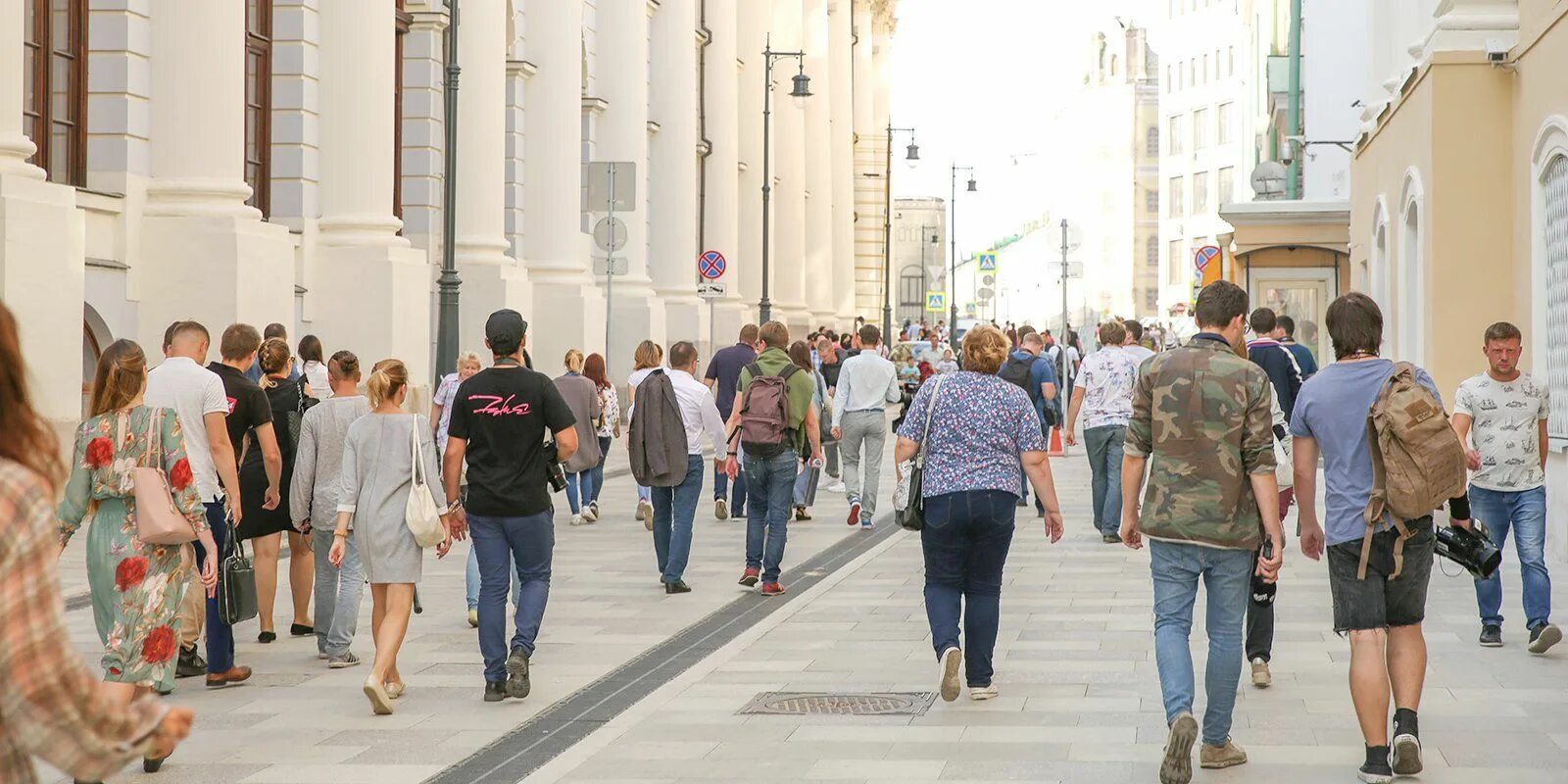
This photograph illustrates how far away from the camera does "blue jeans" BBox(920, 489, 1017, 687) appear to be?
30.5 ft

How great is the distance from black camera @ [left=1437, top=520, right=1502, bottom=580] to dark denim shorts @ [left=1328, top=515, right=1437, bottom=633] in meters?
0.87

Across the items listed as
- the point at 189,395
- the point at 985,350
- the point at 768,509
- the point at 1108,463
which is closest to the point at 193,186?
the point at 768,509

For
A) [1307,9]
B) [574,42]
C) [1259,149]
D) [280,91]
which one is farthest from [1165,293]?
[280,91]

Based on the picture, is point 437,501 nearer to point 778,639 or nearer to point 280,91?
point 778,639

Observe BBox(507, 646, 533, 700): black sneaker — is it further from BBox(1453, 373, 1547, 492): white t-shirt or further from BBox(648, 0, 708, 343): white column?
BBox(648, 0, 708, 343): white column

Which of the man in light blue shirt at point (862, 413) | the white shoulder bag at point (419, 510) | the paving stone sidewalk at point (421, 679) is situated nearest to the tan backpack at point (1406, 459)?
the paving stone sidewalk at point (421, 679)

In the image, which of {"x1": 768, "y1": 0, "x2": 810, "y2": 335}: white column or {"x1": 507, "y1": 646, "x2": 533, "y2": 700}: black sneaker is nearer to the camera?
{"x1": 507, "y1": 646, "x2": 533, "y2": 700}: black sneaker

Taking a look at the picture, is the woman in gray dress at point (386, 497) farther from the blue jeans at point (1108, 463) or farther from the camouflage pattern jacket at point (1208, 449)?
the blue jeans at point (1108, 463)

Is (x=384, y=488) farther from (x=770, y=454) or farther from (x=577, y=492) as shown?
(x=577, y=492)

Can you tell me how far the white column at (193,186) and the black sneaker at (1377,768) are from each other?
14.6m

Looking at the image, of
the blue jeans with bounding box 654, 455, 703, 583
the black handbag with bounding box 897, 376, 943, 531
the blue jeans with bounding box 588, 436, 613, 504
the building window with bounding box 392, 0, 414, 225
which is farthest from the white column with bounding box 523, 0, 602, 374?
the black handbag with bounding box 897, 376, 943, 531

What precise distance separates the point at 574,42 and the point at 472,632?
75.4 feet

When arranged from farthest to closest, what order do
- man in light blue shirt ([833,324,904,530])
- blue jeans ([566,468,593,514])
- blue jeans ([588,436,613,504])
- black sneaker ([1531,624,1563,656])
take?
blue jeans ([588,436,613,504]), blue jeans ([566,468,593,514]), man in light blue shirt ([833,324,904,530]), black sneaker ([1531,624,1563,656])

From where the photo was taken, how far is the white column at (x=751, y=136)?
53875 mm
